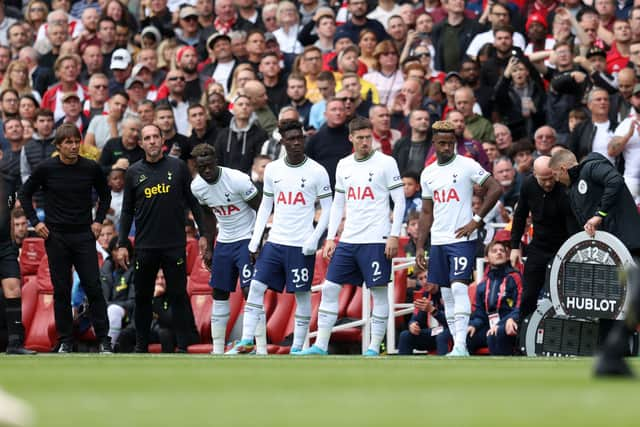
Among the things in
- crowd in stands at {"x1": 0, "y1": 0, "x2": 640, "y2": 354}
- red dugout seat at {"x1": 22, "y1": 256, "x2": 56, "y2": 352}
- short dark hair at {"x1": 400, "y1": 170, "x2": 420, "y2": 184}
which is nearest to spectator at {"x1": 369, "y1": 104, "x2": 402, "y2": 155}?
crowd in stands at {"x1": 0, "y1": 0, "x2": 640, "y2": 354}

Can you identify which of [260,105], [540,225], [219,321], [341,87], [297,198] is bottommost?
[219,321]

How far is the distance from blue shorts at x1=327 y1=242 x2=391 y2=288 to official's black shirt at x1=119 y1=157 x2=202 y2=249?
203cm

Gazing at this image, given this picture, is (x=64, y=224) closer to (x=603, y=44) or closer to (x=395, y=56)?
(x=395, y=56)

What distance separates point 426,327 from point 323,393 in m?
8.56

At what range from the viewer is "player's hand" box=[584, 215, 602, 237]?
14.2m

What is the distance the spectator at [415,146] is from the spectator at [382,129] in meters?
0.30

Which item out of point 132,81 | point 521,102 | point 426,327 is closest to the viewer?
point 426,327

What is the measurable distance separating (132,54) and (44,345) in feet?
23.8

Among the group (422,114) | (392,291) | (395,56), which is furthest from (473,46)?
(392,291)

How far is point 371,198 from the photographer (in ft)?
51.0

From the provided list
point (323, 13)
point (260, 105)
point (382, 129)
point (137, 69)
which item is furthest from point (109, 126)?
point (382, 129)

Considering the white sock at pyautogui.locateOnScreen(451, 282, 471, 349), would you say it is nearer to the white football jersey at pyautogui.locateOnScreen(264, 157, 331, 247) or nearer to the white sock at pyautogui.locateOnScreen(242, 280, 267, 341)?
the white football jersey at pyautogui.locateOnScreen(264, 157, 331, 247)

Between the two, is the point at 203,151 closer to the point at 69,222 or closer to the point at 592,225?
the point at 69,222

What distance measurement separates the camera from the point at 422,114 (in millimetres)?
18547
